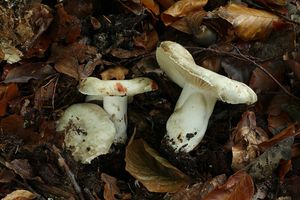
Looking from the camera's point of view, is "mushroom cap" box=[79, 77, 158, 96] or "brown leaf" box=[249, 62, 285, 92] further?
"brown leaf" box=[249, 62, 285, 92]

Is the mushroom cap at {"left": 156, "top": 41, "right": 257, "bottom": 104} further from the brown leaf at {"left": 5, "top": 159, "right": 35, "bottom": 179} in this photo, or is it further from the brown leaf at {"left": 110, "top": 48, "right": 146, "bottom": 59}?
the brown leaf at {"left": 5, "top": 159, "right": 35, "bottom": 179}

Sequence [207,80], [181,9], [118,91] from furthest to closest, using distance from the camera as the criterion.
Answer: [181,9]
[118,91]
[207,80]

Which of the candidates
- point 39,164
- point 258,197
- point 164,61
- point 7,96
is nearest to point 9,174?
point 39,164

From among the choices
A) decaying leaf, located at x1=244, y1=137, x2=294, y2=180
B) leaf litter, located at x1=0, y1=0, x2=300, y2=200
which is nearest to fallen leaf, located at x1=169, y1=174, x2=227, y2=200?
leaf litter, located at x1=0, y1=0, x2=300, y2=200

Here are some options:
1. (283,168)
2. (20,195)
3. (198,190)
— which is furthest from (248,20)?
(20,195)

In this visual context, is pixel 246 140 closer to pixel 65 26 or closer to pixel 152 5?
pixel 152 5

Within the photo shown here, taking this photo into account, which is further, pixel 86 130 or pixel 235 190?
pixel 86 130
